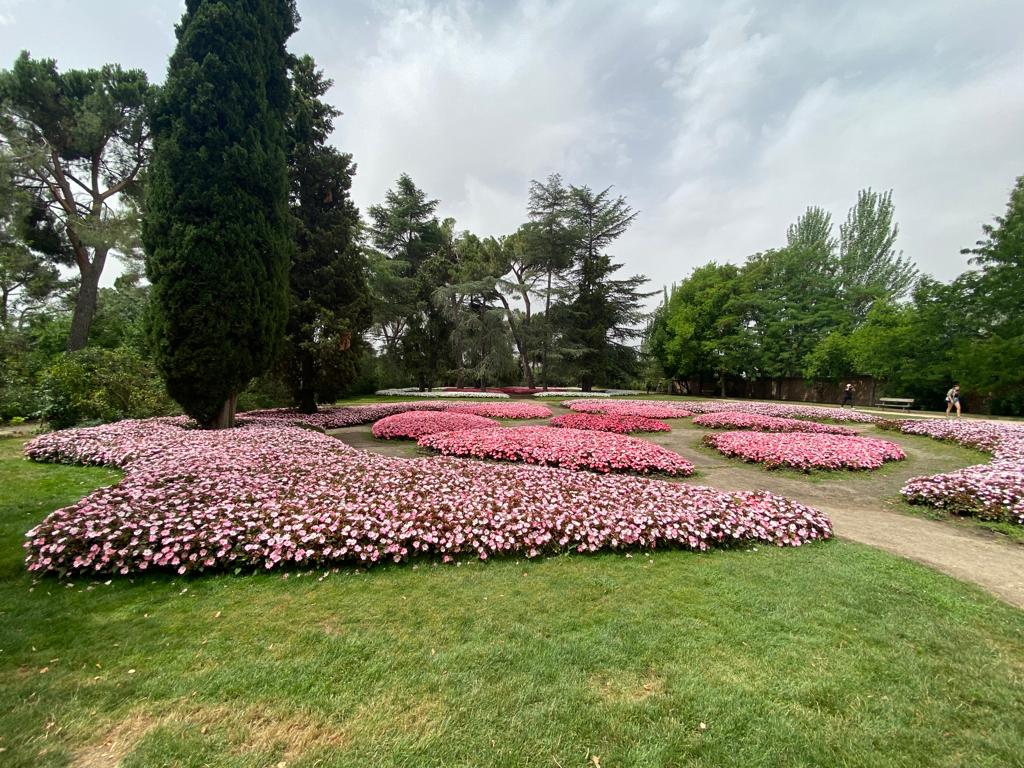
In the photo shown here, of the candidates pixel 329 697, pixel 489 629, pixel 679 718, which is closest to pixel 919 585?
pixel 679 718

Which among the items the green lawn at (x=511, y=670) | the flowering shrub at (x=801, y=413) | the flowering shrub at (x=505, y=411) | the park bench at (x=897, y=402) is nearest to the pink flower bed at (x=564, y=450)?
the green lawn at (x=511, y=670)

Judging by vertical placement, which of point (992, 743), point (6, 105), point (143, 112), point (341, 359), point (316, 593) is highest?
point (143, 112)

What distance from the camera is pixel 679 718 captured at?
1.85 metres

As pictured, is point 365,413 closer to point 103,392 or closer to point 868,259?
point 103,392

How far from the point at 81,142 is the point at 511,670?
80.4 ft

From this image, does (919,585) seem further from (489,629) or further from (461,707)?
(461,707)

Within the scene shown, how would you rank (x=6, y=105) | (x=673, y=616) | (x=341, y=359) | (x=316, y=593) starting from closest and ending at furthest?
(x=673, y=616) → (x=316, y=593) → (x=341, y=359) → (x=6, y=105)

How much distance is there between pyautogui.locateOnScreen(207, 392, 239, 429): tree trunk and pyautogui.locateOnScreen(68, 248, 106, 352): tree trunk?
576 inches

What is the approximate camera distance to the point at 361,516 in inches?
150

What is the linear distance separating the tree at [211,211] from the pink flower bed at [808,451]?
10664 mm

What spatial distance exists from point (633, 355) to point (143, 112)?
1164 inches

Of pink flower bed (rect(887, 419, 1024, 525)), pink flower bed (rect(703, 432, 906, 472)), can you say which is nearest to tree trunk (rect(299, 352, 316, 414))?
pink flower bed (rect(703, 432, 906, 472))

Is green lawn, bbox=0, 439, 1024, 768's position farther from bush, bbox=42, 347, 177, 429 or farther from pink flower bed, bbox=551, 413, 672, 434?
bush, bbox=42, 347, 177, 429

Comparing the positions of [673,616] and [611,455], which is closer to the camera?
[673,616]
